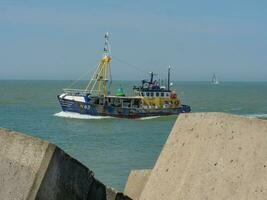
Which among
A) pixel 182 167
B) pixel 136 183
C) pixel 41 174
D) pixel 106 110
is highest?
pixel 182 167

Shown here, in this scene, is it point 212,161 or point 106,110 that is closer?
point 212,161

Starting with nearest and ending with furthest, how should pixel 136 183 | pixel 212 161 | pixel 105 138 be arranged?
pixel 212 161 < pixel 136 183 < pixel 105 138

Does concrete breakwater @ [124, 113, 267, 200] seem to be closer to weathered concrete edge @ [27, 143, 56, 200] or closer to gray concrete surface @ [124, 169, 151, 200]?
weathered concrete edge @ [27, 143, 56, 200]

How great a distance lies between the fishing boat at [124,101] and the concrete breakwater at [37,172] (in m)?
35.3

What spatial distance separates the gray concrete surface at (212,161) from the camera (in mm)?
3320

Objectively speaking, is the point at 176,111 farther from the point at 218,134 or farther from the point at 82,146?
the point at 218,134

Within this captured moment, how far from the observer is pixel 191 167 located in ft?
11.8

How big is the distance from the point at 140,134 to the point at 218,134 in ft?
92.3

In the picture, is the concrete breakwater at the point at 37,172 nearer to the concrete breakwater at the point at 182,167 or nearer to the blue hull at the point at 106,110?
the concrete breakwater at the point at 182,167

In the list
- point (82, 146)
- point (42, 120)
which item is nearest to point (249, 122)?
point (82, 146)

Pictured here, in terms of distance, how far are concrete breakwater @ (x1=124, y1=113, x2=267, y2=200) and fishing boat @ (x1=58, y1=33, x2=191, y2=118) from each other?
35769 mm

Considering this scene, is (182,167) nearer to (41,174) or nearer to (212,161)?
(212,161)

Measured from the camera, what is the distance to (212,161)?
3.51 meters

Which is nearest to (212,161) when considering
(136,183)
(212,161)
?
(212,161)
